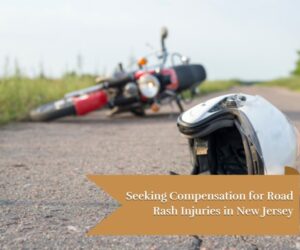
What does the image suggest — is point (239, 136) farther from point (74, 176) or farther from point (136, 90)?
point (136, 90)

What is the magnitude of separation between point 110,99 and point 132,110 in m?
0.45

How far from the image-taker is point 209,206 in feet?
6.89

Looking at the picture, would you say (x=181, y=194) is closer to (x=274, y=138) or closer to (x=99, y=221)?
(x=99, y=221)

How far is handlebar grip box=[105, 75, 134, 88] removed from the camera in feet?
24.9

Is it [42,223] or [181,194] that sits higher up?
[181,194]

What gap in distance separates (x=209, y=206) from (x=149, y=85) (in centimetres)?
542

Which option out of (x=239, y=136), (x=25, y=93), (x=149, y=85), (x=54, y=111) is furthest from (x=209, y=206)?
(x=25, y=93)

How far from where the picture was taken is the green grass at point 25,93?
7.84 meters

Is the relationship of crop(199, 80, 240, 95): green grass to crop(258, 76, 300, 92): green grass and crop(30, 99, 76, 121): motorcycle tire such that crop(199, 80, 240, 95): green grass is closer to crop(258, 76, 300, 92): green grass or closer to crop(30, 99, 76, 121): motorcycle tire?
crop(258, 76, 300, 92): green grass

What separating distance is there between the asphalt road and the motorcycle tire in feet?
1.46

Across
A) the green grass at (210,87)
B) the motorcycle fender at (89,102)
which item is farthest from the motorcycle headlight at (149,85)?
the green grass at (210,87)

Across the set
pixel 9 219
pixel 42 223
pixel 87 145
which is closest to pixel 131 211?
pixel 42 223

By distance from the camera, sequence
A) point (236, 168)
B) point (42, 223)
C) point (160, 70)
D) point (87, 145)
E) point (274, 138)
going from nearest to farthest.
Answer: point (42, 223) → point (274, 138) → point (236, 168) → point (87, 145) → point (160, 70)

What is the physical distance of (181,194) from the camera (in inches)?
84.4
